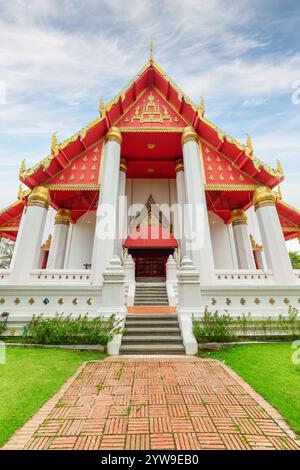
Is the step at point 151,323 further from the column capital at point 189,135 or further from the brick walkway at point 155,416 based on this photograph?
the column capital at point 189,135

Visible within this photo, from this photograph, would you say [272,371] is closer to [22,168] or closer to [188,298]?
[188,298]

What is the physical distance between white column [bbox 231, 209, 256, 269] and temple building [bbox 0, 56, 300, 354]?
6 cm

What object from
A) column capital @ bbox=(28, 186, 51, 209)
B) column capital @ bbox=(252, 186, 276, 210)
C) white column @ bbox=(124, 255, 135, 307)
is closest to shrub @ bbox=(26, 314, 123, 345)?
white column @ bbox=(124, 255, 135, 307)

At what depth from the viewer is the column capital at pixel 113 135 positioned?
8922 millimetres

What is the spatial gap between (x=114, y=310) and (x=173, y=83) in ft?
35.4

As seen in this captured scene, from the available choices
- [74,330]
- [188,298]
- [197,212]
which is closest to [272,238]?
[197,212]

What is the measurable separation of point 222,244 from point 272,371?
31.7 ft

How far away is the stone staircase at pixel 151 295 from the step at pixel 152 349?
361 centimetres

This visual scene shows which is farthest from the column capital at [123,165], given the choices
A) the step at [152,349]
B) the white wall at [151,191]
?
the step at [152,349]

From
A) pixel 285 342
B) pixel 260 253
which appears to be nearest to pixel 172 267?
pixel 285 342

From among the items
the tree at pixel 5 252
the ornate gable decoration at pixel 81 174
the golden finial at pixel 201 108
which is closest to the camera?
the ornate gable decoration at pixel 81 174

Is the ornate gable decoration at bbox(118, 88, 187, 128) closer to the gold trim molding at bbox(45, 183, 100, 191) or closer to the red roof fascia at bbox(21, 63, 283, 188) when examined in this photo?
the red roof fascia at bbox(21, 63, 283, 188)

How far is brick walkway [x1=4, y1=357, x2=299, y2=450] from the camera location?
1657 mm

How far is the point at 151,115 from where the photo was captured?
9945 mm
